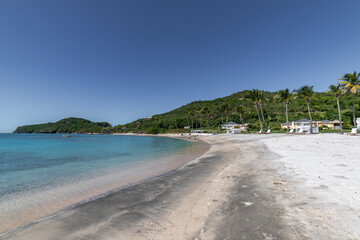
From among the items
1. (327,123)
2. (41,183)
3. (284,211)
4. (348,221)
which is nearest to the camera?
(348,221)

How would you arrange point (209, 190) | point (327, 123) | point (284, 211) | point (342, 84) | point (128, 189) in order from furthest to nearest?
point (327, 123), point (342, 84), point (128, 189), point (209, 190), point (284, 211)

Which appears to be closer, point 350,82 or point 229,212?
point 229,212

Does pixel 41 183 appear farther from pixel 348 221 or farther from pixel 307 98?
pixel 307 98

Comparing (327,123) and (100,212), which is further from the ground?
(327,123)

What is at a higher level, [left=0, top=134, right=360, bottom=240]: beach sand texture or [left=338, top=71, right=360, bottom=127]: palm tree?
[left=338, top=71, right=360, bottom=127]: palm tree

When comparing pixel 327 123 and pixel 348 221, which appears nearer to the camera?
pixel 348 221

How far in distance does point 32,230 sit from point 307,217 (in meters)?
6.49

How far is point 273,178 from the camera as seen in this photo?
632 cm

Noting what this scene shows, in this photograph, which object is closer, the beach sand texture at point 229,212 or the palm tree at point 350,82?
the beach sand texture at point 229,212

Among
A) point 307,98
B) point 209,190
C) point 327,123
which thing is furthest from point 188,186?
point 327,123

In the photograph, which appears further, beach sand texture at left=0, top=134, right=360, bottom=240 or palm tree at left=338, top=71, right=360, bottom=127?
palm tree at left=338, top=71, right=360, bottom=127

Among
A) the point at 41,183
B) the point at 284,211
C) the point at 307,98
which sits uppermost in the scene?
the point at 307,98

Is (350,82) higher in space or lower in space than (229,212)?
higher

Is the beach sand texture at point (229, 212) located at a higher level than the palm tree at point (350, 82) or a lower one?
lower
